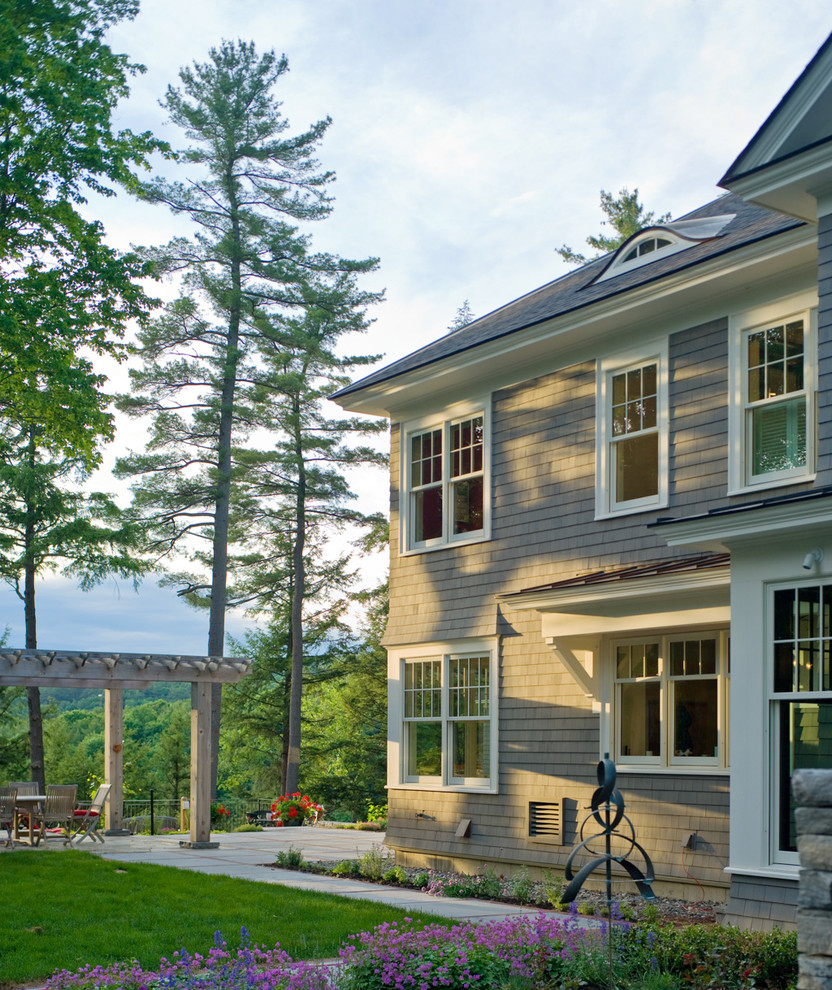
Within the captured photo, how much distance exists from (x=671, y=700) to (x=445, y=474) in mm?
4574

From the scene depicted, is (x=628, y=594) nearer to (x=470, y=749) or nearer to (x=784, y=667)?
(x=784, y=667)

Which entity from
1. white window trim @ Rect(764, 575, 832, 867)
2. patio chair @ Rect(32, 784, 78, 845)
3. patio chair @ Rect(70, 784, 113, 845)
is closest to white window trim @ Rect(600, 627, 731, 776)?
white window trim @ Rect(764, 575, 832, 867)

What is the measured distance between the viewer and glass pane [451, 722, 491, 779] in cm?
1305

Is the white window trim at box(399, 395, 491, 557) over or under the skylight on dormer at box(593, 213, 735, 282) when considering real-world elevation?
under

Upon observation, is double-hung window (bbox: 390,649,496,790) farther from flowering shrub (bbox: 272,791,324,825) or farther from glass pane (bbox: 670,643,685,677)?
flowering shrub (bbox: 272,791,324,825)

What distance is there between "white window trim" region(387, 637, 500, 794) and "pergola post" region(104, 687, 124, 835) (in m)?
4.40

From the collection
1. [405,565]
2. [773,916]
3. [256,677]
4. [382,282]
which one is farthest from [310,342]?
[773,916]

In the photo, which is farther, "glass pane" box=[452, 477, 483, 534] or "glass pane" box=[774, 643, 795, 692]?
"glass pane" box=[452, 477, 483, 534]

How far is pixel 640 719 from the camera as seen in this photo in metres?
10.9

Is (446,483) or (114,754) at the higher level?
(446,483)

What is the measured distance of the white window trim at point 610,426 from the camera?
36.2ft

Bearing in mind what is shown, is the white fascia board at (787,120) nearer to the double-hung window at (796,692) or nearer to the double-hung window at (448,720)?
the double-hung window at (796,692)

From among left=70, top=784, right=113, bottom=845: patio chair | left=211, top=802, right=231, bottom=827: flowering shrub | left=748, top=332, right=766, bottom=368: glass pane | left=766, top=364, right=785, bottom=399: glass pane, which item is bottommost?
left=211, top=802, right=231, bottom=827: flowering shrub

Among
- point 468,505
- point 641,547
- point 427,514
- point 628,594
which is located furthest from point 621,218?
point 628,594
